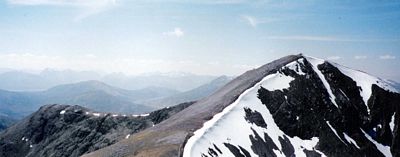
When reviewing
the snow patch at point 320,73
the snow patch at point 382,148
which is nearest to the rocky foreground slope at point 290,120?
the snow patch at point 320,73

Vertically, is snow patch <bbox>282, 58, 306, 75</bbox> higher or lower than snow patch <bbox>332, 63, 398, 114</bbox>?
higher

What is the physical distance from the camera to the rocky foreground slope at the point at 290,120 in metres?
83.9

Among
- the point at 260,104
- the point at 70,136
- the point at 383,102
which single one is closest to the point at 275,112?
the point at 260,104

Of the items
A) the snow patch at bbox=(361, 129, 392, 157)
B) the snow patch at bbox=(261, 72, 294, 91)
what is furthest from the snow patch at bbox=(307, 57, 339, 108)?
the snow patch at bbox=(361, 129, 392, 157)

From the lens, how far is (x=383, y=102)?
460 ft

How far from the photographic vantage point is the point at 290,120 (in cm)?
11800

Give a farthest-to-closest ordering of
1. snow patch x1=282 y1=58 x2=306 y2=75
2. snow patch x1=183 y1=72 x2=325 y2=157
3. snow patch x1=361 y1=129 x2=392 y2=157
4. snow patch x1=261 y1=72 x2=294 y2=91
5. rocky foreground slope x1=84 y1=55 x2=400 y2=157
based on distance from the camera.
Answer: snow patch x1=282 y1=58 x2=306 y2=75 < snow patch x1=261 y1=72 x2=294 y2=91 < snow patch x1=361 y1=129 x2=392 y2=157 < rocky foreground slope x1=84 y1=55 x2=400 y2=157 < snow patch x1=183 y1=72 x2=325 y2=157

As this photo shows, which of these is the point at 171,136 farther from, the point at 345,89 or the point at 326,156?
the point at 345,89

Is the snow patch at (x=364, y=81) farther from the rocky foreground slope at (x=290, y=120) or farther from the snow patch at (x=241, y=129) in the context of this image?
the snow patch at (x=241, y=129)

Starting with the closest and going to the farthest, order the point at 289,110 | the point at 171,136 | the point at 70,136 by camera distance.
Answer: the point at 171,136 < the point at 289,110 < the point at 70,136

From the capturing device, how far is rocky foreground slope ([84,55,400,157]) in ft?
275

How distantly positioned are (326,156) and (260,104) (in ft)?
70.8

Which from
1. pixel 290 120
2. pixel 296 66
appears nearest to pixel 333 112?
pixel 290 120

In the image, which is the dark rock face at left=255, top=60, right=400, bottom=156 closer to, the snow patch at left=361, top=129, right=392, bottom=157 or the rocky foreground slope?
the rocky foreground slope
